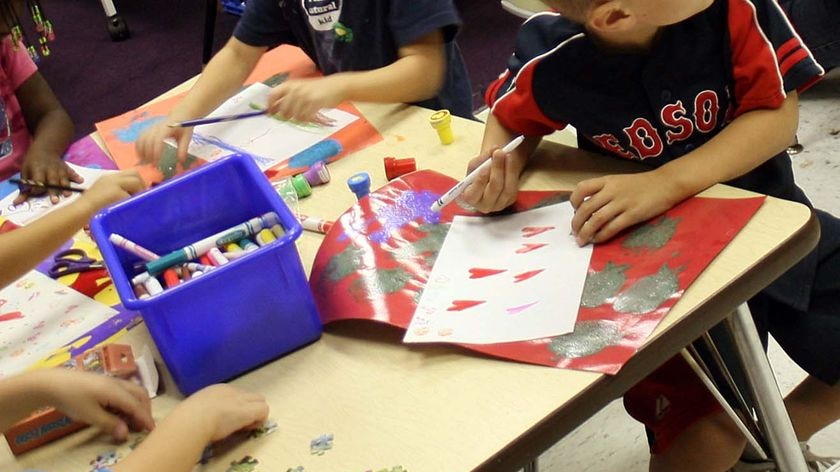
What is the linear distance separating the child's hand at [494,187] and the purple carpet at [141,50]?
1610mm

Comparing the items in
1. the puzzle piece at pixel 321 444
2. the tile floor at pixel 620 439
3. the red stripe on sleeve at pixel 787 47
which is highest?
the red stripe on sleeve at pixel 787 47

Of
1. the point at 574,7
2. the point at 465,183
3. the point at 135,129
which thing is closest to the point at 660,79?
the point at 574,7

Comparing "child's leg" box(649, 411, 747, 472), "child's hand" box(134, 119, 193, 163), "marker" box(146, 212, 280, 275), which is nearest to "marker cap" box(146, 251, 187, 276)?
"marker" box(146, 212, 280, 275)

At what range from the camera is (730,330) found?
2.60 ft

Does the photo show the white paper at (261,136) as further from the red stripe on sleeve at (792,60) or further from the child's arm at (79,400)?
the red stripe on sleeve at (792,60)

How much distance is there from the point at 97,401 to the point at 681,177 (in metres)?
0.56

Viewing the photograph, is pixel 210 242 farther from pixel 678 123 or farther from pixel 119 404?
pixel 678 123

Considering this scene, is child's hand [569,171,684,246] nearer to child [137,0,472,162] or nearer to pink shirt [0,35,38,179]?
child [137,0,472,162]

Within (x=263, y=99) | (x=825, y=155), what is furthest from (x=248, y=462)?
(x=825, y=155)

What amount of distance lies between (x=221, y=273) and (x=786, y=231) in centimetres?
48

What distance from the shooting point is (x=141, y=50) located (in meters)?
3.43

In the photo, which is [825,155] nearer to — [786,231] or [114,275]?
[786,231]

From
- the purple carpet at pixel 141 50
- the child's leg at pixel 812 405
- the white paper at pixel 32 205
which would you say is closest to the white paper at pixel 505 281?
the child's leg at pixel 812 405

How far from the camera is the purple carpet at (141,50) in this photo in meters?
2.87
